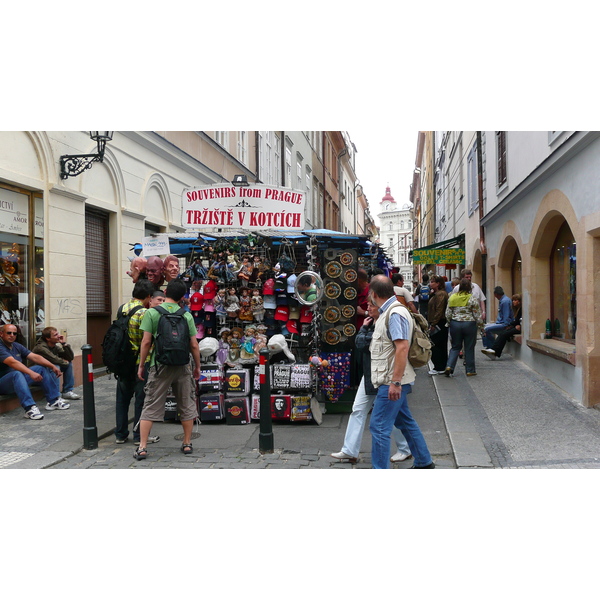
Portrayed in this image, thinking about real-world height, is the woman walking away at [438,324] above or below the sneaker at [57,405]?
above

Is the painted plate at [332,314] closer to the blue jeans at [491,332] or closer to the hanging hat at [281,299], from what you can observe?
the hanging hat at [281,299]

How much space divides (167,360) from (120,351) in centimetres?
83

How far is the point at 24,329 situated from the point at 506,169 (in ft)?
32.2

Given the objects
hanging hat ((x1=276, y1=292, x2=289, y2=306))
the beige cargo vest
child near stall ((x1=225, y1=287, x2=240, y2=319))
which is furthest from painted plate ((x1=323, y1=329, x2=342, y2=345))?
the beige cargo vest

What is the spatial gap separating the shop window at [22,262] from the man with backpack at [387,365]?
5393mm

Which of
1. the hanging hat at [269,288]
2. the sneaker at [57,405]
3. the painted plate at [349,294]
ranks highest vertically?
the hanging hat at [269,288]

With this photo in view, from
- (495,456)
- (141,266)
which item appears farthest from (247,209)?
(495,456)

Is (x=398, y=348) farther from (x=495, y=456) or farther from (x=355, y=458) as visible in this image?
(x=495, y=456)

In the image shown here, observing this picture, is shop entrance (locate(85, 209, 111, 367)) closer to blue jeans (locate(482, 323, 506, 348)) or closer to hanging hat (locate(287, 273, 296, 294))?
hanging hat (locate(287, 273, 296, 294))

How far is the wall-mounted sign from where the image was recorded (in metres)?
7.42

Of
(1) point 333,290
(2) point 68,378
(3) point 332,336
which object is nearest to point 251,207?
(1) point 333,290

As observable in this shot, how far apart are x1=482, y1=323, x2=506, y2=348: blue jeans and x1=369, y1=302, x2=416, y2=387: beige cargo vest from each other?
7915 millimetres

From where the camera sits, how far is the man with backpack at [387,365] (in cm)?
459

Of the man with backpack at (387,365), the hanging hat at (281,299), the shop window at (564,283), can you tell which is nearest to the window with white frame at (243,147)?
the shop window at (564,283)
